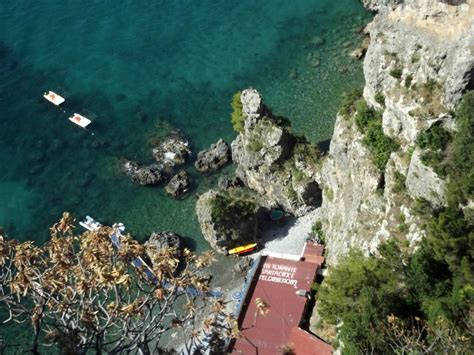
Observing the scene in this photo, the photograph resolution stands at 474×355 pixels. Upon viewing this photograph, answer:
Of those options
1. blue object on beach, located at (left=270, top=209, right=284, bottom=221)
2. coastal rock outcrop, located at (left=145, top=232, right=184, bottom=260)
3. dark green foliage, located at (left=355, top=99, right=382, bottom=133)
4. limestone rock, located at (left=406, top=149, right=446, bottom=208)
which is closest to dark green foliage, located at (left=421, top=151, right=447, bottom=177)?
limestone rock, located at (left=406, top=149, right=446, bottom=208)

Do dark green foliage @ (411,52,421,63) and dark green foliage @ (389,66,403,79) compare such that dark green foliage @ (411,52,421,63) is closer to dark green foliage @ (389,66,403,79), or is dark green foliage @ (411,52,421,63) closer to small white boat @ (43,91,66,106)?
dark green foliage @ (389,66,403,79)

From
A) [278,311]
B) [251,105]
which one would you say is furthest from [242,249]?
[251,105]

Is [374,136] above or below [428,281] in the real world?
above

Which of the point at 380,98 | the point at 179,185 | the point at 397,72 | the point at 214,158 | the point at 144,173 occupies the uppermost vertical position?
the point at 397,72

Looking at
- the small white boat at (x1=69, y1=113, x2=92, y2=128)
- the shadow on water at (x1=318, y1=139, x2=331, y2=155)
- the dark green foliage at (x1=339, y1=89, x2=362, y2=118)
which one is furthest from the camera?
the small white boat at (x1=69, y1=113, x2=92, y2=128)

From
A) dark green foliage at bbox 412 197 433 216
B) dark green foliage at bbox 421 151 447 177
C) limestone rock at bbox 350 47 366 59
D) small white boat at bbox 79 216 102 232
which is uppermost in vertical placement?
dark green foliage at bbox 421 151 447 177

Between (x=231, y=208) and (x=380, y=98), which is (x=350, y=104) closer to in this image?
(x=380, y=98)

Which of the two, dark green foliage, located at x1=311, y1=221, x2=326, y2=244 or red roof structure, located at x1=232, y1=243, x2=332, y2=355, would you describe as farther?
dark green foliage, located at x1=311, y1=221, x2=326, y2=244

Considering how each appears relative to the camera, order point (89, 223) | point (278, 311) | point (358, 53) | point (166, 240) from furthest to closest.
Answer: point (358, 53) → point (89, 223) → point (166, 240) → point (278, 311)
